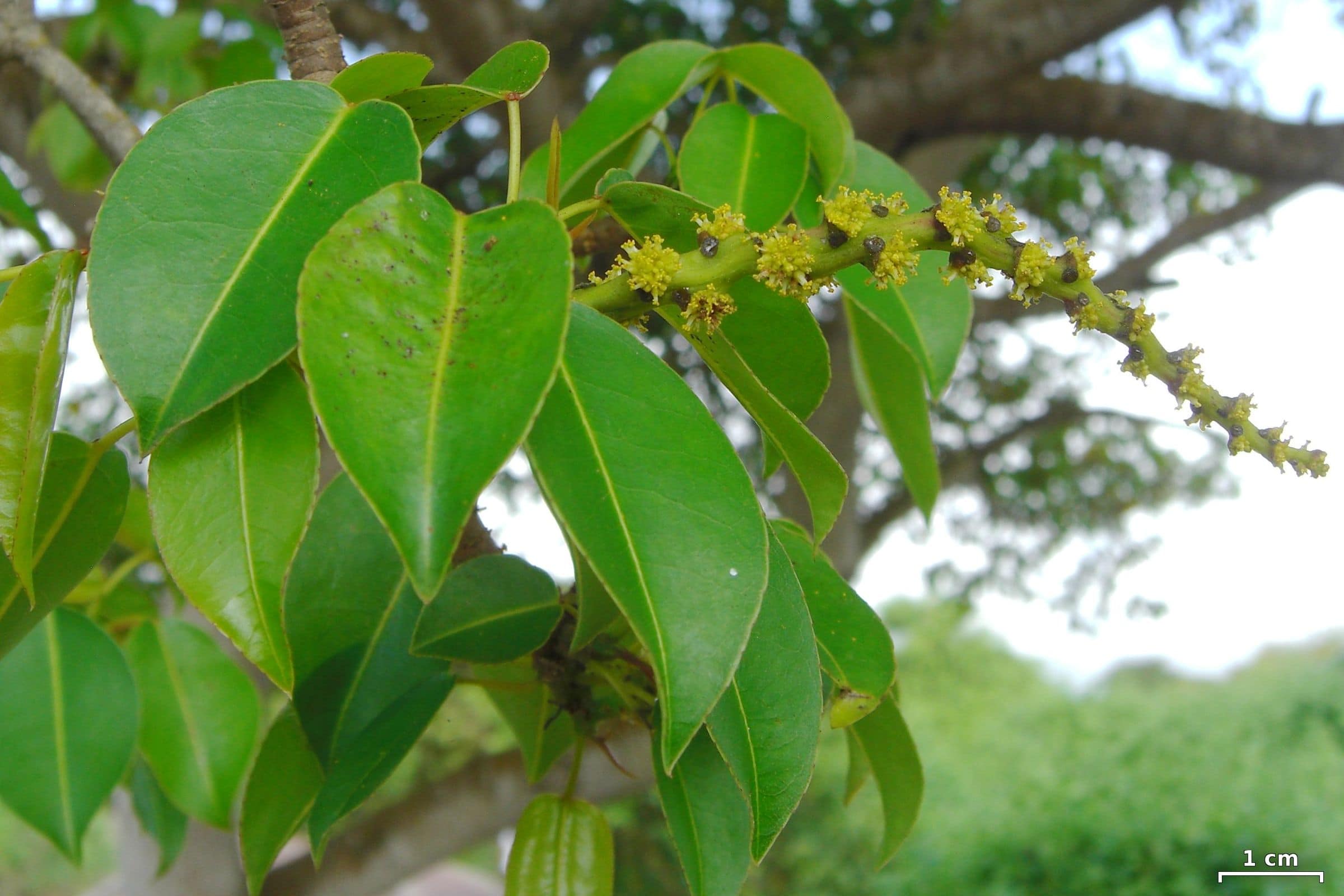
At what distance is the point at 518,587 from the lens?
2.25 feet

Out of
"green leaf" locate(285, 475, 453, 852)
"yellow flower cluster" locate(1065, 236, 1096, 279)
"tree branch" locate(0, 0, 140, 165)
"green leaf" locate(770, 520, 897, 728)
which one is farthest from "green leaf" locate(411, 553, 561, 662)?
"tree branch" locate(0, 0, 140, 165)

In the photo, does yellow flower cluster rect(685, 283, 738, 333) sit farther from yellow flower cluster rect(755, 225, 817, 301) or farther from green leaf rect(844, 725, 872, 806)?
green leaf rect(844, 725, 872, 806)

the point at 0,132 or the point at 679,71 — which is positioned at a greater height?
the point at 0,132

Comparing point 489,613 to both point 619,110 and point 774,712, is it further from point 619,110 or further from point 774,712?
point 619,110

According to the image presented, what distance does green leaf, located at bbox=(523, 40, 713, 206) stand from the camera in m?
0.83

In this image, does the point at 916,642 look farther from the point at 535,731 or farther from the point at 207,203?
the point at 207,203

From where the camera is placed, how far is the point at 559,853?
76cm

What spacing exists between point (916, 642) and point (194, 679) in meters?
7.15

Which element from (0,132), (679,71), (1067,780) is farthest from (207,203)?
(1067,780)

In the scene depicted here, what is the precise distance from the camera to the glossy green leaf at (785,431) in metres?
0.56

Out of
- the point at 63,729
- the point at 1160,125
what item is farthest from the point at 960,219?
the point at 1160,125

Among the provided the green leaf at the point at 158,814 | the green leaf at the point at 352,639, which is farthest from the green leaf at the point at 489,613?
the green leaf at the point at 158,814

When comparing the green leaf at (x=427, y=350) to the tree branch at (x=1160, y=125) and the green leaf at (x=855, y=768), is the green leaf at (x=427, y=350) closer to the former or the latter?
the green leaf at (x=855, y=768)

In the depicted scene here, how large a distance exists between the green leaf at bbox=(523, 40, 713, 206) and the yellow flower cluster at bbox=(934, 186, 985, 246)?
1.23 feet
